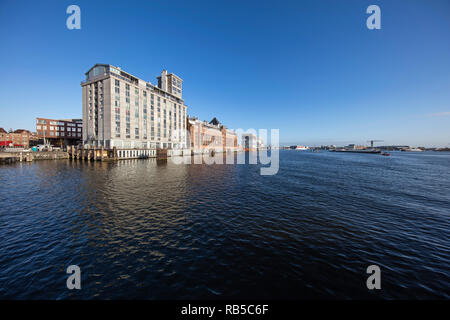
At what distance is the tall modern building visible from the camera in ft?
212

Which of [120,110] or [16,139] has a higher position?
[120,110]

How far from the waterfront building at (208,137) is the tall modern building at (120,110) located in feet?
92.3

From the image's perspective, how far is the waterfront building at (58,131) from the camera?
8931cm

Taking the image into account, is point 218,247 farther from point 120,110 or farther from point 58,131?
point 58,131

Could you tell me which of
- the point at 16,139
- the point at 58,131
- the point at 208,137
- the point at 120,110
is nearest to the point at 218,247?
the point at 120,110

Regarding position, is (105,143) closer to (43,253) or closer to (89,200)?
(89,200)

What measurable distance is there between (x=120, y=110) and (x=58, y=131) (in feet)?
202

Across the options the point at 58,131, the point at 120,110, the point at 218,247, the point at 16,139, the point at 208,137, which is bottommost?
the point at 218,247

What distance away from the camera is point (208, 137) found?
132500 mm
